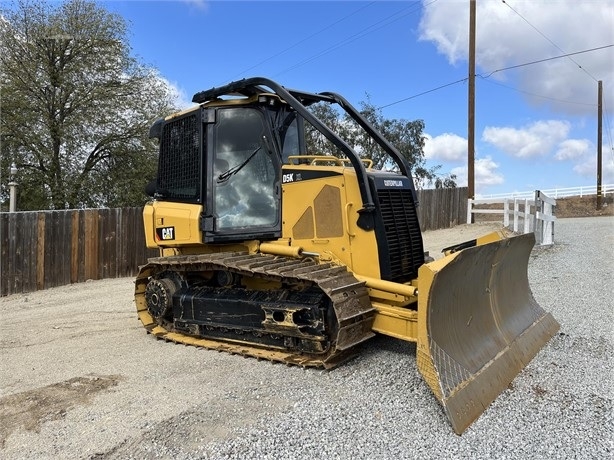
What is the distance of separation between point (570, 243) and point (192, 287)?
11.5 metres

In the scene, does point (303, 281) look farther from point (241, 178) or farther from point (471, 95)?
point (471, 95)

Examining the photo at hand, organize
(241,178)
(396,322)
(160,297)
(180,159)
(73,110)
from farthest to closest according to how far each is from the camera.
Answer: (73,110)
(180,159)
(160,297)
(241,178)
(396,322)

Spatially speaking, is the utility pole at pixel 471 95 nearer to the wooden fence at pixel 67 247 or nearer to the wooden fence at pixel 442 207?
the wooden fence at pixel 442 207

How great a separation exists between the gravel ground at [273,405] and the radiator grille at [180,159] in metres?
1.82

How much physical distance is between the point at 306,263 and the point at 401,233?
1.02 meters

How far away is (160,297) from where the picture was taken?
5.90 m

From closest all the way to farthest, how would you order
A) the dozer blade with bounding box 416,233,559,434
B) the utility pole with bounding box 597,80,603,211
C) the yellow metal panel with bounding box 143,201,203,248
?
the dozer blade with bounding box 416,233,559,434
the yellow metal panel with bounding box 143,201,203,248
the utility pole with bounding box 597,80,603,211

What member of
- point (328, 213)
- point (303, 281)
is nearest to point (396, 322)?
point (303, 281)

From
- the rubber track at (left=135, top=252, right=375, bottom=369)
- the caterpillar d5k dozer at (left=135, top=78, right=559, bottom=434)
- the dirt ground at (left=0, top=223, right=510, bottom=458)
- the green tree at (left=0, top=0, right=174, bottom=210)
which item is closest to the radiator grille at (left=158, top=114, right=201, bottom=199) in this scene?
the caterpillar d5k dozer at (left=135, top=78, right=559, bottom=434)

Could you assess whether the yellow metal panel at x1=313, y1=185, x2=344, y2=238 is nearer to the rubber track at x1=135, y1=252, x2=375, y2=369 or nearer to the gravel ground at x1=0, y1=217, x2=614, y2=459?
the rubber track at x1=135, y1=252, x2=375, y2=369

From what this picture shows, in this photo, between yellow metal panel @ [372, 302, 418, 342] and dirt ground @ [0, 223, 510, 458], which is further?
yellow metal panel @ [372, 302, 418, 342]

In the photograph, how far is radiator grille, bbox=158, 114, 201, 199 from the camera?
5.93 m

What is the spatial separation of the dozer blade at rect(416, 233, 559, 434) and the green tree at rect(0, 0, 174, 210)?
48.5 feet

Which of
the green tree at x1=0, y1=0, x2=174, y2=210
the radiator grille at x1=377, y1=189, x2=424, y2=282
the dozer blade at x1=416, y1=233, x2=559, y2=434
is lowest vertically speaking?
the dozer blade at x1=416, y1=233, x2=559, y2=434
